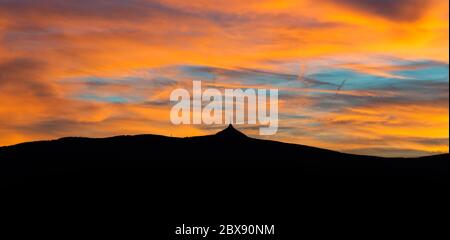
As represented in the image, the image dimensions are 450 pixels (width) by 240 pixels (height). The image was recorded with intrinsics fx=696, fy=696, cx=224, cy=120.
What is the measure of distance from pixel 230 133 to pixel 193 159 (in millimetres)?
14324

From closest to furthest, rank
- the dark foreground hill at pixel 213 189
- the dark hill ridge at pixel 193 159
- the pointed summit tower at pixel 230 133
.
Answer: the dark foreground hill at pixel 213 189, the dark hill ridge at pixel 193 159, the pointed summit tower at pixel 230 133

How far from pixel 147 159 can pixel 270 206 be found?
81.7 ft

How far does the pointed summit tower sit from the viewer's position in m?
101

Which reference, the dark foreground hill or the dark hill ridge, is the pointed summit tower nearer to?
the dark hill ridge

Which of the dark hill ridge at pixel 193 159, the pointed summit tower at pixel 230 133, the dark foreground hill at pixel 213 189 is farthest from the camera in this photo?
the pointed summit tower at pixel 230 133

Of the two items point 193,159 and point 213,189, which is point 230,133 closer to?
point 193,159

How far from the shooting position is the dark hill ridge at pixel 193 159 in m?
87.8

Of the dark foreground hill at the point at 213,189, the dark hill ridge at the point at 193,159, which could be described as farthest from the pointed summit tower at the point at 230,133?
the dark foreground hill at the point at 213,189

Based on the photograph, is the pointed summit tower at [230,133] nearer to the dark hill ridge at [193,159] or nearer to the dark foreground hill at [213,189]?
the dark hill ridge at [193,159]
